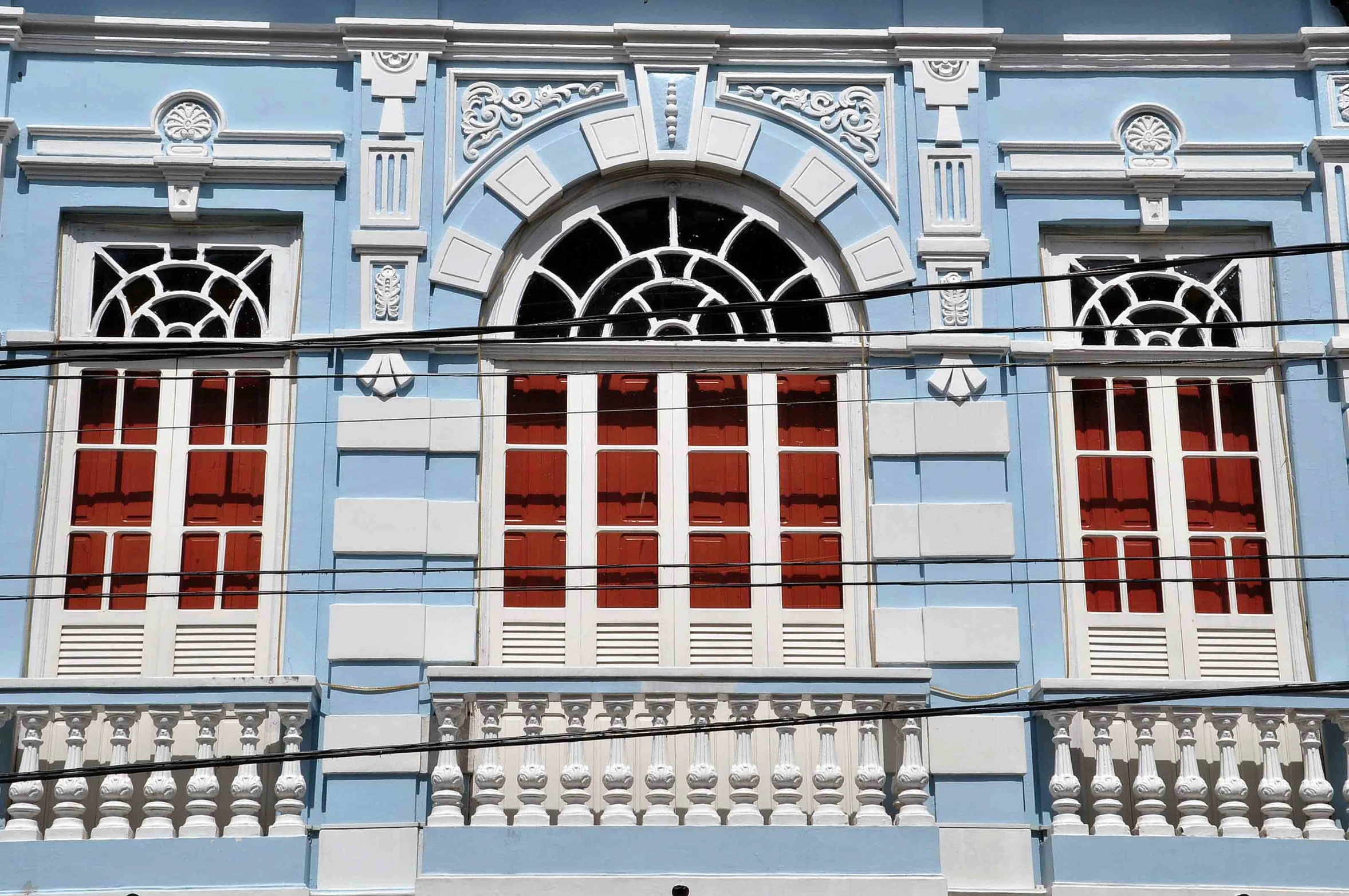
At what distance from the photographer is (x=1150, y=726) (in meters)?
11.2

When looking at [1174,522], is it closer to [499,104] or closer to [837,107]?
[837,107]

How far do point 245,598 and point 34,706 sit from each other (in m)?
1.50

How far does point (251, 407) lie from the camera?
40.2ft

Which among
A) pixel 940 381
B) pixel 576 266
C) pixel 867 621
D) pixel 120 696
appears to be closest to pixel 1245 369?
pixel 940 381

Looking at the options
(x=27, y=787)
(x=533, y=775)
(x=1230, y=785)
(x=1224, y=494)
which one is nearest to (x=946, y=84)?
(x=1224, y=494)

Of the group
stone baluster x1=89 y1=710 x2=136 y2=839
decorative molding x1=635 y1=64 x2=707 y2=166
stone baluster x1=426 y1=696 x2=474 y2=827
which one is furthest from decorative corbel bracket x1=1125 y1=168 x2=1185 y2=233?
stone baluster x1=89 y1=710 x2=136 y2=839

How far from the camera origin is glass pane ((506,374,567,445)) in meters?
12.3

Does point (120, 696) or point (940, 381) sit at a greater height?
point (940, 381)

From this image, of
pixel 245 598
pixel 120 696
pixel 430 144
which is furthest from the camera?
pixel 430 144

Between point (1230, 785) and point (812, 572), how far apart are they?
2925 mm

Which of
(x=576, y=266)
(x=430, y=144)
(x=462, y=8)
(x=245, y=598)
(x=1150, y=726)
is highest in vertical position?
(x=462, y=8)

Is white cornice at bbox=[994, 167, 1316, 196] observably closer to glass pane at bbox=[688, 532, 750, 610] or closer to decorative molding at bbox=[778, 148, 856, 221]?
decorative molding at bbox=[778, 148, 856, 221]

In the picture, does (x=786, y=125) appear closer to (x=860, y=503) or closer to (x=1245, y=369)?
(x=860, y=503)

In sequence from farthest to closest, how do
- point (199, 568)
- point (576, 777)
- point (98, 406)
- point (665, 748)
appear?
1. point (98, 406)
2. point (199, 568)
3. point (665, 748)
4. point (576, 777)
